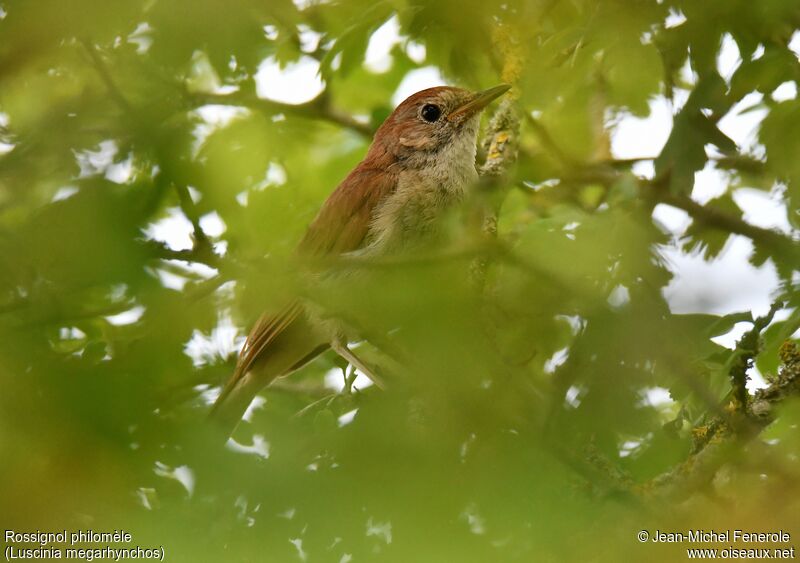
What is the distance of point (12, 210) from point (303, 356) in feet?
11.5

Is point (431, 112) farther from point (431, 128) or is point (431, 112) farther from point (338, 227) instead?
point (338, 227)

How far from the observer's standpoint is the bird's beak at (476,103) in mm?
5211

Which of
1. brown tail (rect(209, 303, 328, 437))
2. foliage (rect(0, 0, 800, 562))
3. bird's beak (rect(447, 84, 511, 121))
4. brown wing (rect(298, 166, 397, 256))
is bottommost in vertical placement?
foliage (rect(0, 0, 800, 562))

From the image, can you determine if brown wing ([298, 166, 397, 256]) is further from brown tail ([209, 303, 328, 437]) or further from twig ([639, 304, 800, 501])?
twig ([639, 304, 800, 501])

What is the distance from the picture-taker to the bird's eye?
241 inches

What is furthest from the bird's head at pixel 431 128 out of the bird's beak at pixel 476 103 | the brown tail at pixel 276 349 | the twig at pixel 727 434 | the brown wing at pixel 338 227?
the twig at pixel 727 434

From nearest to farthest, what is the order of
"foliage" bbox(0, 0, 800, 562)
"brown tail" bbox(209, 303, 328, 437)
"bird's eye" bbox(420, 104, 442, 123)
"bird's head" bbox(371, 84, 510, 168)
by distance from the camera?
"foliage" bbox(0, 0, 800, 562), "brown tail" bbox(209, 303, 328, 437), "bird's head" bbox(371, 84, 510, 168), "bird's eye" bbox(420, 104, 442, 123)

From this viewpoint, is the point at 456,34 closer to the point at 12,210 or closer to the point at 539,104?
the point at 539,104

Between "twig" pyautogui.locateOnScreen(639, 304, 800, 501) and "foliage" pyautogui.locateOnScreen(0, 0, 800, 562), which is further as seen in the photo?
"twig" pyautogui.locateOnScreen(639, 304, 800, 501)

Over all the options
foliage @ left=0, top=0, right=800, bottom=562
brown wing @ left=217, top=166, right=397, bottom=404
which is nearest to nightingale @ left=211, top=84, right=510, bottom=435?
brown wing @ left=217, top=166, right=397, bottom=404

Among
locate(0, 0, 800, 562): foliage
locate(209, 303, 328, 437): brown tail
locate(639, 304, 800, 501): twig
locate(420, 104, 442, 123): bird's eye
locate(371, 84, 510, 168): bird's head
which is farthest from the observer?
locate(420, 104, 442, 123): bird's eye

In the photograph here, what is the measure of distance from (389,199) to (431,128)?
2.96ft

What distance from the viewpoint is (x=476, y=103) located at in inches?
223

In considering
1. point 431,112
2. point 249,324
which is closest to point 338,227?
point 431,112
